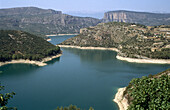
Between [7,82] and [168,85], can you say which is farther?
[7,82]

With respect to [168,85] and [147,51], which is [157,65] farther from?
[168,85]

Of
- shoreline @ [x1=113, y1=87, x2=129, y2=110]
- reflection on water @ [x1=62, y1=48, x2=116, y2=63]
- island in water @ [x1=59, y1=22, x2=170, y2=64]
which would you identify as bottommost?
shoreline @ [x1=113, y1=87, x2=129, y2=110]

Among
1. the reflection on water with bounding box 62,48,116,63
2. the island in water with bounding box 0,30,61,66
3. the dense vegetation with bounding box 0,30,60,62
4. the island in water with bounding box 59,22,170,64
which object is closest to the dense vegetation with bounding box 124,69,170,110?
the island in water with bounding box 0,30,61,66

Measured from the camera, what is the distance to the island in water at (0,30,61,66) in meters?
121

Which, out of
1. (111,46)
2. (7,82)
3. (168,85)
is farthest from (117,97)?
(111,46)

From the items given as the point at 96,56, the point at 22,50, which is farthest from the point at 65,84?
the point at 96,56

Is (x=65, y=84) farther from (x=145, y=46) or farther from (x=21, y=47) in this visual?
(x=145, y=46)

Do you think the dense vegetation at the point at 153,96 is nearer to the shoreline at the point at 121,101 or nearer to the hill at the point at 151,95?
the hill at the point at 151,95

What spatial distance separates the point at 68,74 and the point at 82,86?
2204 cm

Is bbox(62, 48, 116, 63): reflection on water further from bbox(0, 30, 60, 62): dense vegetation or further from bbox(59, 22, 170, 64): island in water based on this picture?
bbox(0, 30, 60, 62): dense vegetation

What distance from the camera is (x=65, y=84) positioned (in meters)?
79.1

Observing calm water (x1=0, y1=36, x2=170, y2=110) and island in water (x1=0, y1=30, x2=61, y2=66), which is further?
island in water (x1=0, y1=30, x2=61, y2=66)

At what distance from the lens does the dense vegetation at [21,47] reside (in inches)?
4847

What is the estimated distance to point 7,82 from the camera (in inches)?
3250
